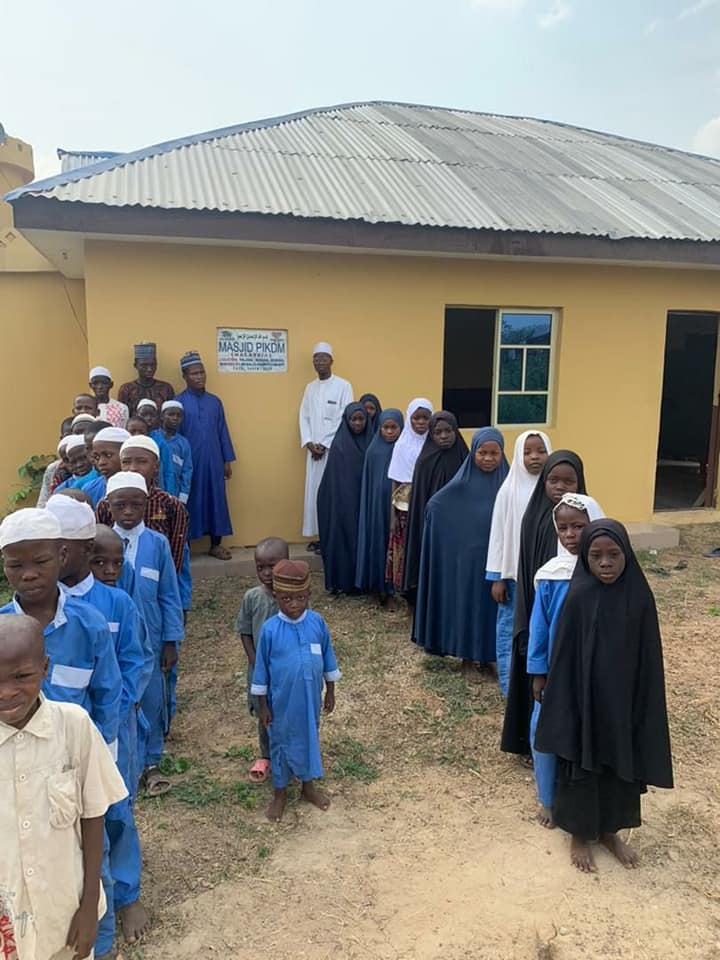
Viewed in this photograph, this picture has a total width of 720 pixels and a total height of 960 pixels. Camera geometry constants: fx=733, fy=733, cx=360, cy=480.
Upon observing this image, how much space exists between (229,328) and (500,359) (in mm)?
2733

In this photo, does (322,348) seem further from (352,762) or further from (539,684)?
(539,684)

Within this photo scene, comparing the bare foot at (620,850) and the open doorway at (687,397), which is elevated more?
the open doorway at (687,397)

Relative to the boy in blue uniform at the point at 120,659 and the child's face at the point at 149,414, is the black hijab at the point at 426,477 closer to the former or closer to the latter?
the child's face at the point at 149,414

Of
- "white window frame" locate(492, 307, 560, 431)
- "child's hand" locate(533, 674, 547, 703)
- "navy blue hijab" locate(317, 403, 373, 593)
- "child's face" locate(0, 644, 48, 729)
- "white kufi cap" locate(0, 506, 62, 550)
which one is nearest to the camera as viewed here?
"child's face" locate(0, 644, 48, 729)

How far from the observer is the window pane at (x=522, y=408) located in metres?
7.56

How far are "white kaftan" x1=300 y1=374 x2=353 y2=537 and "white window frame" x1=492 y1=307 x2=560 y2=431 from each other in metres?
1.67

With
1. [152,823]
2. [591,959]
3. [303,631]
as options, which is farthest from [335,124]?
[591,959]

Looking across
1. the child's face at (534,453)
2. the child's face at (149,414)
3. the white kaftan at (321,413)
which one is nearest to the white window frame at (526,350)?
the white kaftan at (321,413)

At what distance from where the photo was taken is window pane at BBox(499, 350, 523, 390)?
7430mm

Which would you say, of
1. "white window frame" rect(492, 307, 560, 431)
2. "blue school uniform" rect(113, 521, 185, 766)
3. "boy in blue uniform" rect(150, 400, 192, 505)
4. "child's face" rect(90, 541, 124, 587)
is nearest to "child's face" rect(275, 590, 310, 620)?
"blue school uniform" rect(113, 521, 185, 766)

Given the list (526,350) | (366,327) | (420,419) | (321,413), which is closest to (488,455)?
(420,419)

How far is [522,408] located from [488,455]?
3.56 metres

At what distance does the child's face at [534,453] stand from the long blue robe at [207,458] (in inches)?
129

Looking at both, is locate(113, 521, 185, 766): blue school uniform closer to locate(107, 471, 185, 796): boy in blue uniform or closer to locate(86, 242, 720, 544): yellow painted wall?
locate(107, 471, 185, 796): boy in blue uniform
